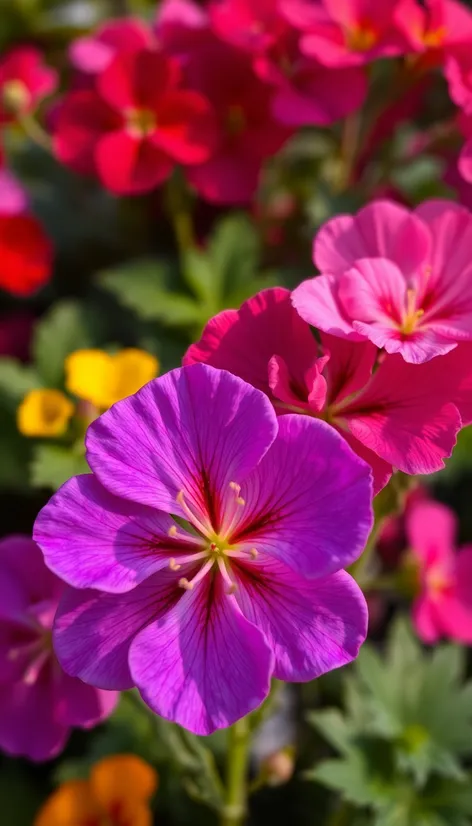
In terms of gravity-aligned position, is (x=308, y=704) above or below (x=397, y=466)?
below

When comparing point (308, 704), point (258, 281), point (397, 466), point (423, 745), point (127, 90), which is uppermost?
point (127, 90)

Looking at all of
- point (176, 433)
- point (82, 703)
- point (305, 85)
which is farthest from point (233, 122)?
point (82, 703)

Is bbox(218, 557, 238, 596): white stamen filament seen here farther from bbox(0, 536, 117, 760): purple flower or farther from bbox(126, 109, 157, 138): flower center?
bbox(126, 109, 157, 138): flower center

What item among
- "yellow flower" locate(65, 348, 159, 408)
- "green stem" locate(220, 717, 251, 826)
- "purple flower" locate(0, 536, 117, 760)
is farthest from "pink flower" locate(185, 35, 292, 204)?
"green stem" locate(220, 717, 251, 826)

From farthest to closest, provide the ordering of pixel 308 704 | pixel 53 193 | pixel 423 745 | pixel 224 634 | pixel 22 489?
pixel 53 193
pixel 308 704
pixel 22 489
pixel 423 745
pixel 224 634

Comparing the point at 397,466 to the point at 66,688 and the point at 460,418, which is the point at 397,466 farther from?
the point at 66,688

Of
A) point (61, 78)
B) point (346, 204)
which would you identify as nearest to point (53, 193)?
point (61, 78)

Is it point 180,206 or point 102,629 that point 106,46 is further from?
point 102,629
